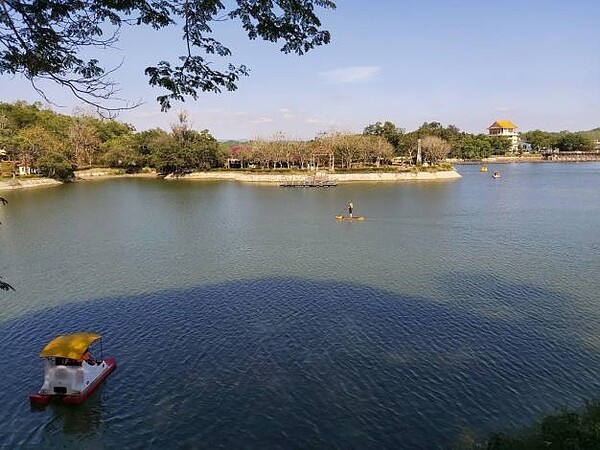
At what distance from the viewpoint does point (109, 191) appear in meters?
68.0

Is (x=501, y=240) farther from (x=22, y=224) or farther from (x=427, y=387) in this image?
(x=22, y=224)

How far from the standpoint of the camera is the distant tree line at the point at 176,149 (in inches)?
3204

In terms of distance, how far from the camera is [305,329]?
55.9 feet

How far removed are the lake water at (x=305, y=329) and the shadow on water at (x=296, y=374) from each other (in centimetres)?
5

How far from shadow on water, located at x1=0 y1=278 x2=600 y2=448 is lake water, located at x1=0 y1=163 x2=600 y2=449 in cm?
5

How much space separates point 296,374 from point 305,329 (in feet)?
10.4

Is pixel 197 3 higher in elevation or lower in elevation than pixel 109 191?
higher

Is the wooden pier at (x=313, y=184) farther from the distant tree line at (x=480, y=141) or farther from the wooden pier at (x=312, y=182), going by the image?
the distant tree line at (x=480, y=141)

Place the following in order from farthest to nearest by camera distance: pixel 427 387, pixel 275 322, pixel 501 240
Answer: pixel 501 240
pixel 275 322
pixel 427 387

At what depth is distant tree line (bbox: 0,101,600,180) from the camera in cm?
8138

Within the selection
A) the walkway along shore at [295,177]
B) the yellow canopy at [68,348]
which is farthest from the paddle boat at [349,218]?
the walkway along shore at [295,177]

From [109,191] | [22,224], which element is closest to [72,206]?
[22,224]

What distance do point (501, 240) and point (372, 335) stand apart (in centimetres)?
1927

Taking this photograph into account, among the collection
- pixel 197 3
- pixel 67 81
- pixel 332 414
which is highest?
pixel 197 3
